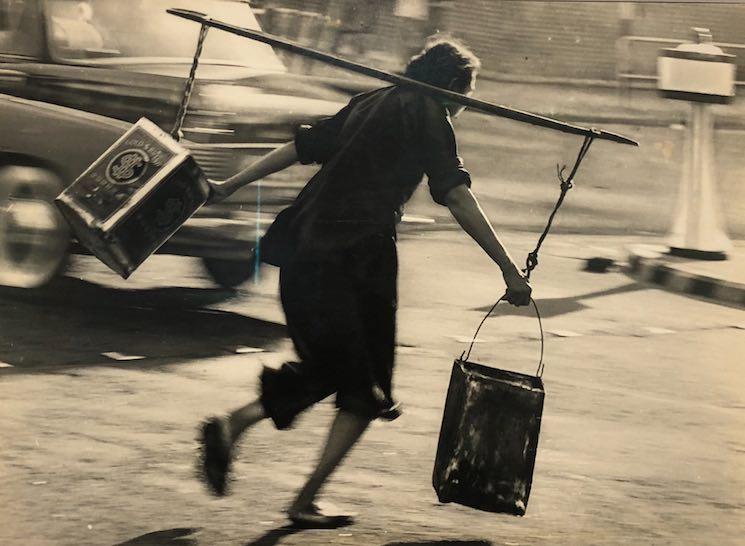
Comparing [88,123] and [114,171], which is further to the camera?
[88,123]

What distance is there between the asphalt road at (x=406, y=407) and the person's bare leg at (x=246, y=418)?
9cm

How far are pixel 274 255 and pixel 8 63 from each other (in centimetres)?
139

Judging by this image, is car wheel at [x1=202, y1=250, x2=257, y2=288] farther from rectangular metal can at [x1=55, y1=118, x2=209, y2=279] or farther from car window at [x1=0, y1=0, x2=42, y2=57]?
car window at [x1=0, y1=0, x2=42, y2=57]

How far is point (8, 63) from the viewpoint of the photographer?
5176 millimetres

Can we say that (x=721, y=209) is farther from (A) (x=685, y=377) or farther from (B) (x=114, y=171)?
(B) (x=114, y=171)

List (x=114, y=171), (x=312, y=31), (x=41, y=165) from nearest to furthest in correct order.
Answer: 1. (x=114, y=171)
2. (x=312, y=31)
3. (x=41, y=165)

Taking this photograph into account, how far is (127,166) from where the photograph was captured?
466 cm

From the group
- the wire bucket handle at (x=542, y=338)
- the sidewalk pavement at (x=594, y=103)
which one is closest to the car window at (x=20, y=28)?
the sidewalk pavement at (x=594, y=103)

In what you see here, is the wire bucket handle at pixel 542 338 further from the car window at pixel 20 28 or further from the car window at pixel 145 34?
the car window at pixel 20 28

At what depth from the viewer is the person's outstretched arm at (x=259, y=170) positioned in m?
4.82

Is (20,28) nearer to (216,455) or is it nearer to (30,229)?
(30,229)

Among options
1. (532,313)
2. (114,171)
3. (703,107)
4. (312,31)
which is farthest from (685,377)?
(114,171)

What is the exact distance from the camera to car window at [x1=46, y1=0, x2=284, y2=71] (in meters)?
5.02

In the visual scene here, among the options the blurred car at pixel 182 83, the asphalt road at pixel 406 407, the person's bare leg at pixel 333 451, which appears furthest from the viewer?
the blurred car at pixel 182 83
